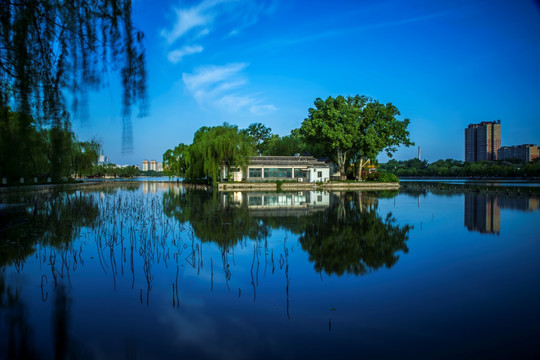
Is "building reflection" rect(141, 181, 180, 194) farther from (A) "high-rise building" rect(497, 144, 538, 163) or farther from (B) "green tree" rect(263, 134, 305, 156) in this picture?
(A) "high-rise building" rect(497, 144, 538, 163)

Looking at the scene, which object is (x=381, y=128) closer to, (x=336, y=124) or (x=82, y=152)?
(x=336, y=124)

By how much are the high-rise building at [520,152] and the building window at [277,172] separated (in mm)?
88573

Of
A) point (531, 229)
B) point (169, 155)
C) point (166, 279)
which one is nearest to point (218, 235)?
point (166, 279)

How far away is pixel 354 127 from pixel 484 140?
92.3 meters

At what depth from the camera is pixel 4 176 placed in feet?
7.28

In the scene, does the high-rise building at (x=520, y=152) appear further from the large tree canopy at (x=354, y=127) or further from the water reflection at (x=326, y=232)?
the water reflection at (x=326, y=232)

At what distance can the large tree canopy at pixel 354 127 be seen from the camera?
35.1 meters

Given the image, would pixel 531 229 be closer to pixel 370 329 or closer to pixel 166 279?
pixel 370 329

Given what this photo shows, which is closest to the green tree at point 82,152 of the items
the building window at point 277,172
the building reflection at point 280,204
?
the building reflection at point 280,204

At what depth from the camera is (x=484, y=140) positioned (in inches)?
4232

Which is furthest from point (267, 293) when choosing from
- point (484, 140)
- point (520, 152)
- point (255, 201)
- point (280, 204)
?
point (484, 140)

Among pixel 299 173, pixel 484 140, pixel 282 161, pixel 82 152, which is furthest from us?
pixel 484 140

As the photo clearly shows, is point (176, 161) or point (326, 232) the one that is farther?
point (176, 161)

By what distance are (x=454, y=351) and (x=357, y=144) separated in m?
33.3
